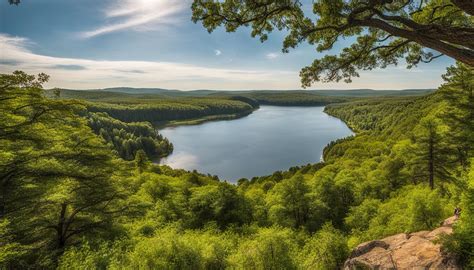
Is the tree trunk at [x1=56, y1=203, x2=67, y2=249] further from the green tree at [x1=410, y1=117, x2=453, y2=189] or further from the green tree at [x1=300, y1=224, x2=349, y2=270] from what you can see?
the green tree at [x1=410, y1=117, x2=453, y2=189]

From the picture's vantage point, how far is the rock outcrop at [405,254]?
842 centimetres

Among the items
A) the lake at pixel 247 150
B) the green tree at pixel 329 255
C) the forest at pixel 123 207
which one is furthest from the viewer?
the lake at pixel 247 150

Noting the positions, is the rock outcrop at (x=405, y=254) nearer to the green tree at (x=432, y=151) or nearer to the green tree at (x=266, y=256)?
the green tree at (x=266, y=256)

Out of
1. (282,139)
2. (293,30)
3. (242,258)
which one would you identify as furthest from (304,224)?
(282,139)

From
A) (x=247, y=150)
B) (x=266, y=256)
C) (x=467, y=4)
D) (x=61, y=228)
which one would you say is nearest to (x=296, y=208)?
(x=266, y=256)

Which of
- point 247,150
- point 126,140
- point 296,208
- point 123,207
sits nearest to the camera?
point 123,207

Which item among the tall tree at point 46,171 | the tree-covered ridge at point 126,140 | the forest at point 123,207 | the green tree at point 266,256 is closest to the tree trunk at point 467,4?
the forest at point 123,207

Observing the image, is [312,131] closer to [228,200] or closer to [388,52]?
[228,200]

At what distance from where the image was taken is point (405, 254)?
962 centimetres

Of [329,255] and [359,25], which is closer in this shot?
[359,25]

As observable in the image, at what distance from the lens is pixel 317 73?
9664 millimetres

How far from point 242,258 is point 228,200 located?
1761 centimetres

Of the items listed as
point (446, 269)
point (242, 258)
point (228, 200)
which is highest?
point (446, 269)

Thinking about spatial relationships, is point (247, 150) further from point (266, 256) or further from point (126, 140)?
point (266, 256)
